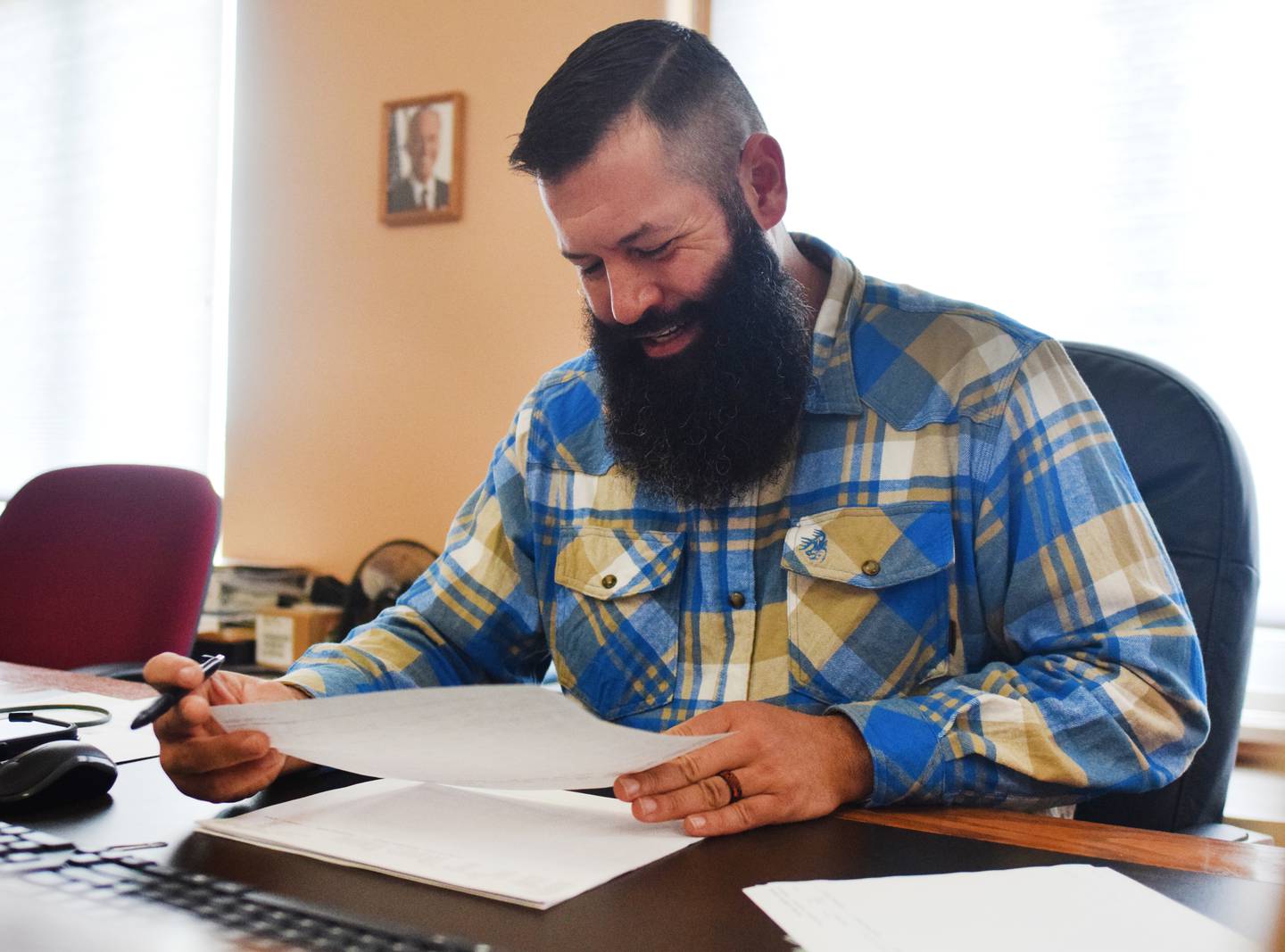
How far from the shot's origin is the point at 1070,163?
7.61ft

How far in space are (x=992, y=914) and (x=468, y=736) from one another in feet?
1.12

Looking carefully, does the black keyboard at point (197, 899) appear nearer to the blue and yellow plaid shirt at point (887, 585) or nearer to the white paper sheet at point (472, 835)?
the white paper sheet at point (472, 835)

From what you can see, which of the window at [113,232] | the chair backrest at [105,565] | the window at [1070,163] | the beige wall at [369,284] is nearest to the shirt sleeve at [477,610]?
the chair backrest at [105,565]

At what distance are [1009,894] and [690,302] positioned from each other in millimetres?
717

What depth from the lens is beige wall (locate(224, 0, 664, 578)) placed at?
112 inches

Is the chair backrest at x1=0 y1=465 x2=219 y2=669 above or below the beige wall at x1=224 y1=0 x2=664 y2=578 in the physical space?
below

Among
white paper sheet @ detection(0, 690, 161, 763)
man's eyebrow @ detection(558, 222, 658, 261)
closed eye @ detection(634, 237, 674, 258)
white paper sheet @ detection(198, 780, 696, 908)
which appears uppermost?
man's eyebrow @ detection(558, 222, 658, 261)

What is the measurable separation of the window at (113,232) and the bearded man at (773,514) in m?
2.52

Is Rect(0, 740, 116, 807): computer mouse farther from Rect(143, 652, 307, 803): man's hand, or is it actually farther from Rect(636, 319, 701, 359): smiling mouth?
Rect(636, 319, 701, 359): smiling mouth

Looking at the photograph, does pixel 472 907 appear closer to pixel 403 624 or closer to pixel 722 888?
pixel 722 888

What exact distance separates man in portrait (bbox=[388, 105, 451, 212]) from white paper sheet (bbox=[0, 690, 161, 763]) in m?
1.92

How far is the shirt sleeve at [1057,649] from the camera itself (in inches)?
34.7

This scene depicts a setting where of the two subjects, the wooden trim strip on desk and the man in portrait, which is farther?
the man in portrait

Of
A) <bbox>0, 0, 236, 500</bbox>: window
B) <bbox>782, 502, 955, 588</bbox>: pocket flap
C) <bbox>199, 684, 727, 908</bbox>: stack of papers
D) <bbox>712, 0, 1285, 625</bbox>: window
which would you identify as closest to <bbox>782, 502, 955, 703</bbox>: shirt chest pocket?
<bbox>782, 502, 955, 588</bbox>: pocket flap
